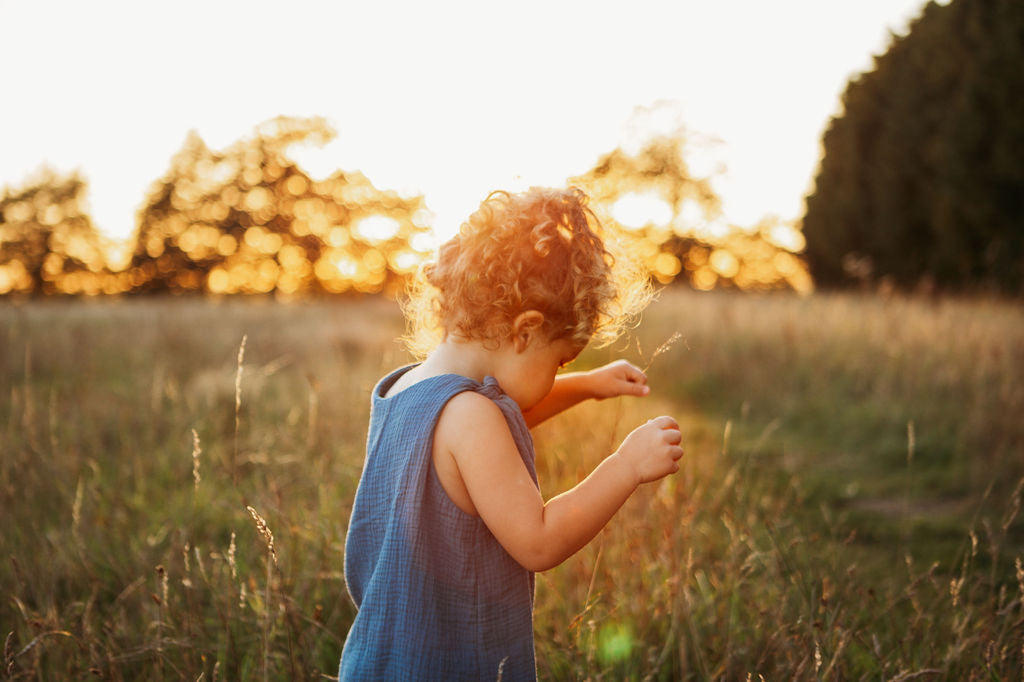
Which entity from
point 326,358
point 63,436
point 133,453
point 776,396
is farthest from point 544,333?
point 326,358

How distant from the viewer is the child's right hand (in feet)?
4.14

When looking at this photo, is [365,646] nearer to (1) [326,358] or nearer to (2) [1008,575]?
(2) [1008,575]

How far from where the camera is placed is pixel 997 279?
11.9 metres

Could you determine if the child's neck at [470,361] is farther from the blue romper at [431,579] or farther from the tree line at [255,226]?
the tree line at [255,226]

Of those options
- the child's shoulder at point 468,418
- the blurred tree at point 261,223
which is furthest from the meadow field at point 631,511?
the blurred tree at point 261,223

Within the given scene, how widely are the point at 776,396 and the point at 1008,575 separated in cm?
341

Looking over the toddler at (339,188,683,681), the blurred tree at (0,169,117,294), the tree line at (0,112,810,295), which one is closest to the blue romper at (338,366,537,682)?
the toddler at (339,188,683,681)

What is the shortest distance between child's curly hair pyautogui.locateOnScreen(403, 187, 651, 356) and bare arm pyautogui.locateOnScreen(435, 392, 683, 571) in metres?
0.21

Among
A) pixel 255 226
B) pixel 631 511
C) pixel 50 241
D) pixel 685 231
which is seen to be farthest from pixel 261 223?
pixel 631 511

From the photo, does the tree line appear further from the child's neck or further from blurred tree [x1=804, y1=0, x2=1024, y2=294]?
the child's neck

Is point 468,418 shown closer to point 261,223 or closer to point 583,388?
point 583,388

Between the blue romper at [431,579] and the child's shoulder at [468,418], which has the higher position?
the child's shoulder at [468,418]

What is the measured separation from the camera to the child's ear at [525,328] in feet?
4.53

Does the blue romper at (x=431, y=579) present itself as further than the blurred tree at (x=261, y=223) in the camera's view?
No
